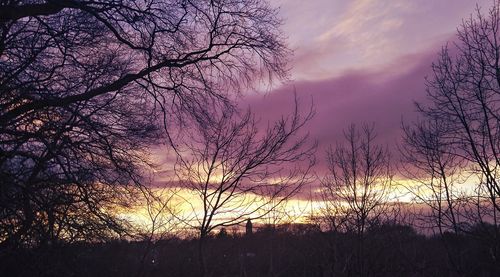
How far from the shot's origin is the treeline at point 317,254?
28.3 feet

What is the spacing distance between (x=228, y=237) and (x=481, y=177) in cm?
1008

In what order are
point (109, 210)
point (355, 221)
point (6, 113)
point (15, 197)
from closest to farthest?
point (15, 197) < point (6, 113) < point (109, 210) < point (355, 221)

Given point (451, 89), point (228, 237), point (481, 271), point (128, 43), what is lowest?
point (481, 271)

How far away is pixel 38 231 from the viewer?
7.49 meters

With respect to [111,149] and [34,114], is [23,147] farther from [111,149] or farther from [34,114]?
[111,149]

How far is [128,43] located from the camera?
27.8ft

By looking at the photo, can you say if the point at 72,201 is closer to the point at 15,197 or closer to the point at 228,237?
the point at 15,197

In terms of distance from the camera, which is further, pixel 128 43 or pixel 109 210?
pixel 109 210

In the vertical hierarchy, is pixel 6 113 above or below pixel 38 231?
above

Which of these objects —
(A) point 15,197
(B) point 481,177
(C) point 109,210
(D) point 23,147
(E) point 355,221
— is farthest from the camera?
(E) point 355,221

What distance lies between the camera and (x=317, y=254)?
20.7 metres

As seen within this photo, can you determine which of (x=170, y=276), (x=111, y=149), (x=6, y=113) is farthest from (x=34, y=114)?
(x=170, y=276)

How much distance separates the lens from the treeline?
28.3ft

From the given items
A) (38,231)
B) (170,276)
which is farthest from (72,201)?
(170,276)
